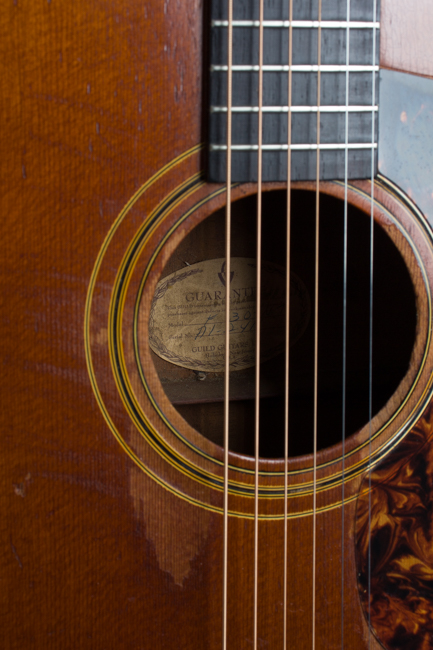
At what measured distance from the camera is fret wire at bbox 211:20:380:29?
57 centimetres

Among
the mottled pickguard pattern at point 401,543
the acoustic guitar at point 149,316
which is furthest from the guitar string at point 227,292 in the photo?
the mottled pickguard pattern at point 401,543

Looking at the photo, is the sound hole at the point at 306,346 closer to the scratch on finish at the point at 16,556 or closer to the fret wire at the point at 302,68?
the fret wire at the point at 302,68

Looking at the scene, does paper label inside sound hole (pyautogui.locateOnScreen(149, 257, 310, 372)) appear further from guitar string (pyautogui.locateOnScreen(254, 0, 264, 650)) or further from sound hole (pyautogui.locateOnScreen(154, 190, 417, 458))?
guitar string (pyautogui.locateOnScreen(254, 0, 264, 650))

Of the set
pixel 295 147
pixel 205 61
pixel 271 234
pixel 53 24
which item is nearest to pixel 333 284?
pixel 271 234

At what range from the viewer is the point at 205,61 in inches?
22.5

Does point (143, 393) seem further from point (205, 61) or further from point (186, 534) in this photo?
point (205, 61)

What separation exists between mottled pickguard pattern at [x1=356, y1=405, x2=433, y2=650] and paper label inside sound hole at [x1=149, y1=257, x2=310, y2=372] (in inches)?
10.1

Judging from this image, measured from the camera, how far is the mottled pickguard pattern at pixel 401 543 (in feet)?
2.21

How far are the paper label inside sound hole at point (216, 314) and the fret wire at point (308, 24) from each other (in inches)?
12.5

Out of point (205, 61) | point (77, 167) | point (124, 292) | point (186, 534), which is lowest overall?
point (186, 534)

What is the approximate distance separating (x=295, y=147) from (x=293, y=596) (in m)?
0.52

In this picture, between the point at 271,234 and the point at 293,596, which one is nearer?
the point at 293,596

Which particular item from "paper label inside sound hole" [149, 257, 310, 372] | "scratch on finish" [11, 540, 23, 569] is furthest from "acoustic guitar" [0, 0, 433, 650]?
"paper label inside sound hole" [149, 257, 310, 372]

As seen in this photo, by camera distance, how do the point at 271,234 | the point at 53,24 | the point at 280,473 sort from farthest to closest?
the point at 271,234 < the point at 280,473 < the point at 53,24
